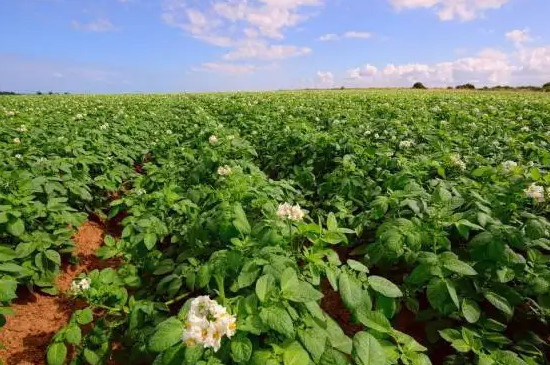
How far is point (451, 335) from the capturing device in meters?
2.32

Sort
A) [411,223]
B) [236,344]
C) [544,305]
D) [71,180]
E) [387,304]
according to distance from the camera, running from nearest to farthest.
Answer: [236,344], [387,304], [544,305], [411,223], [71,180]

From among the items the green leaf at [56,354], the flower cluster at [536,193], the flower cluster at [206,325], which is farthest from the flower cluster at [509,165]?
the green leaf at [56,354]

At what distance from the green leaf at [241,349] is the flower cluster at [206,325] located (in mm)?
97

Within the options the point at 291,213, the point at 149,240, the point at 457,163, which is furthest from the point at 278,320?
the point at 457,163

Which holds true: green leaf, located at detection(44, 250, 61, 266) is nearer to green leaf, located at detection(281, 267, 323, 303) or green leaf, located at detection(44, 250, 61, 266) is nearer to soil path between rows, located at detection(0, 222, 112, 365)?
soil path between rows, located at detection(0, 222, 112, 365)

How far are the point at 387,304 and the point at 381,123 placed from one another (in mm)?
6242

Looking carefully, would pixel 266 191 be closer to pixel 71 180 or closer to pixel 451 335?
pixel 451 335

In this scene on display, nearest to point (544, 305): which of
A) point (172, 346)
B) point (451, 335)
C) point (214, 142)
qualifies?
point (451, 335)

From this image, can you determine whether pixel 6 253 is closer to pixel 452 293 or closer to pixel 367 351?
pixel 367 351

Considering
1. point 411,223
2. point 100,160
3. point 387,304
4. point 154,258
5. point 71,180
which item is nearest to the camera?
point 387,304

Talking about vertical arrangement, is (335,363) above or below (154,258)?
above

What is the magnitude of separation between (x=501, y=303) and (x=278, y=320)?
1645 mm

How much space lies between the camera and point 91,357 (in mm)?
2457

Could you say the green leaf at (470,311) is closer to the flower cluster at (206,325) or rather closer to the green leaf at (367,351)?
the green leaf at (367,351)
